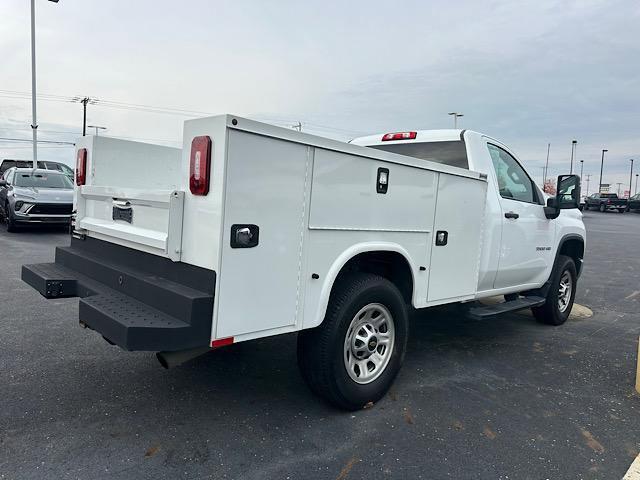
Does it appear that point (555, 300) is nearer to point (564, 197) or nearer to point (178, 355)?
point (564, 197)

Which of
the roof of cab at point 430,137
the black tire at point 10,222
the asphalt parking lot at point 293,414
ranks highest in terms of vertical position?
the roof of cab at point 430,137

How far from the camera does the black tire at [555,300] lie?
6125 mm

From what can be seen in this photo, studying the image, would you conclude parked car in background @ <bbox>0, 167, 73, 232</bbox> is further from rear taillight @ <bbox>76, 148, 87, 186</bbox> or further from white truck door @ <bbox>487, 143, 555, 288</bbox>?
white truck door @ <bbox>487, 143, 555, 288</bbox>

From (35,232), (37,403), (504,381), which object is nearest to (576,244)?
(504,381)

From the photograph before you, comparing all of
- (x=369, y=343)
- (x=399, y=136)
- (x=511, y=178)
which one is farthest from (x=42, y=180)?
(x=369, y=343)

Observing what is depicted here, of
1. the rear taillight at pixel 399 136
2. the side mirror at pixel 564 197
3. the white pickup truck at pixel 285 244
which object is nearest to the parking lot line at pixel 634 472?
the white pickup truck at pixel 285 244

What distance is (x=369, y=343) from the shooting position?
3668mm

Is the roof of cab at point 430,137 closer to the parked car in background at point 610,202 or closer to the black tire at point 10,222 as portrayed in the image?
the black tire at point 10,222

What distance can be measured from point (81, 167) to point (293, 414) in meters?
2.55

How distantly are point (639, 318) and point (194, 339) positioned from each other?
6.62 metres

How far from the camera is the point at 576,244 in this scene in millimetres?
6633

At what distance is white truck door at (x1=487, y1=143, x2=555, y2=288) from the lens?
5.04 meters

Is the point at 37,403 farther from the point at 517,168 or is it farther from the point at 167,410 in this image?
the point at 517,168

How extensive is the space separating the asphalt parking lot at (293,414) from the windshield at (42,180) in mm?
9252
